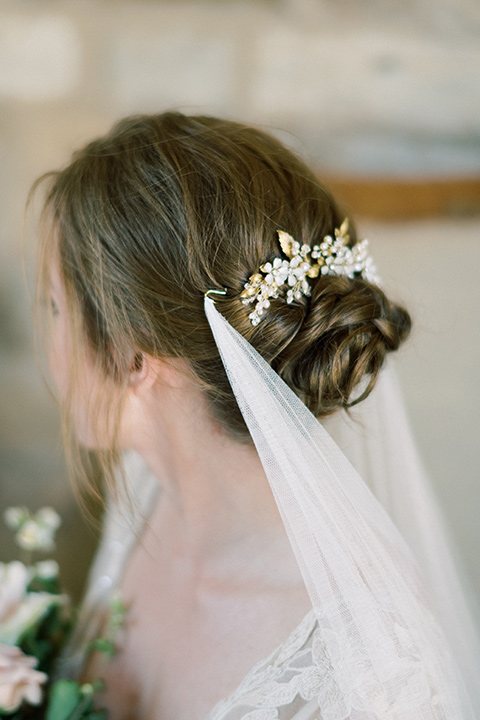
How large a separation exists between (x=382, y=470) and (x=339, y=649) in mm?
429

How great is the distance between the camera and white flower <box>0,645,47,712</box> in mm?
811

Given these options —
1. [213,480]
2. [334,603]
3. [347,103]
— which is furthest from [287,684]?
[347,103]

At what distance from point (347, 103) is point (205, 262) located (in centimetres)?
88

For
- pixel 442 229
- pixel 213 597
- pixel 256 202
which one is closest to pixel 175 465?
pixel 213 597

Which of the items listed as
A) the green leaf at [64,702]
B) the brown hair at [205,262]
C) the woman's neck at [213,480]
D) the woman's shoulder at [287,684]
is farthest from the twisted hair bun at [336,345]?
the green leaf at [64,702]

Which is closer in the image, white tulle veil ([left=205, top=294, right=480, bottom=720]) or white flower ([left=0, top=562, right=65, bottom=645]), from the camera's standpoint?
white tulle veil ([left=205, top=294, right=480, bottom=720])

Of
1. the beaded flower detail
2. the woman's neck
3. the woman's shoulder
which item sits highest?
the beaded flower detail

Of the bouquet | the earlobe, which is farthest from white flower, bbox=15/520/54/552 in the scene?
the earlobe

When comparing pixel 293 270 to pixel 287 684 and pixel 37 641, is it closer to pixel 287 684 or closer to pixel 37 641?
pixel 287 684

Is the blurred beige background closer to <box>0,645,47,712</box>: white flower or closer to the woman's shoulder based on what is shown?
the woman's shoulder

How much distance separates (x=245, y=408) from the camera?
733mm

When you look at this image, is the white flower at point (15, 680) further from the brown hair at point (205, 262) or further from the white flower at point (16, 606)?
the brown hair at point (205, 262)

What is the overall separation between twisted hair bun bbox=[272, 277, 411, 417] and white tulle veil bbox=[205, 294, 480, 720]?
0.06 metres

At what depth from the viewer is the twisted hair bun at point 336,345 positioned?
0.75m
